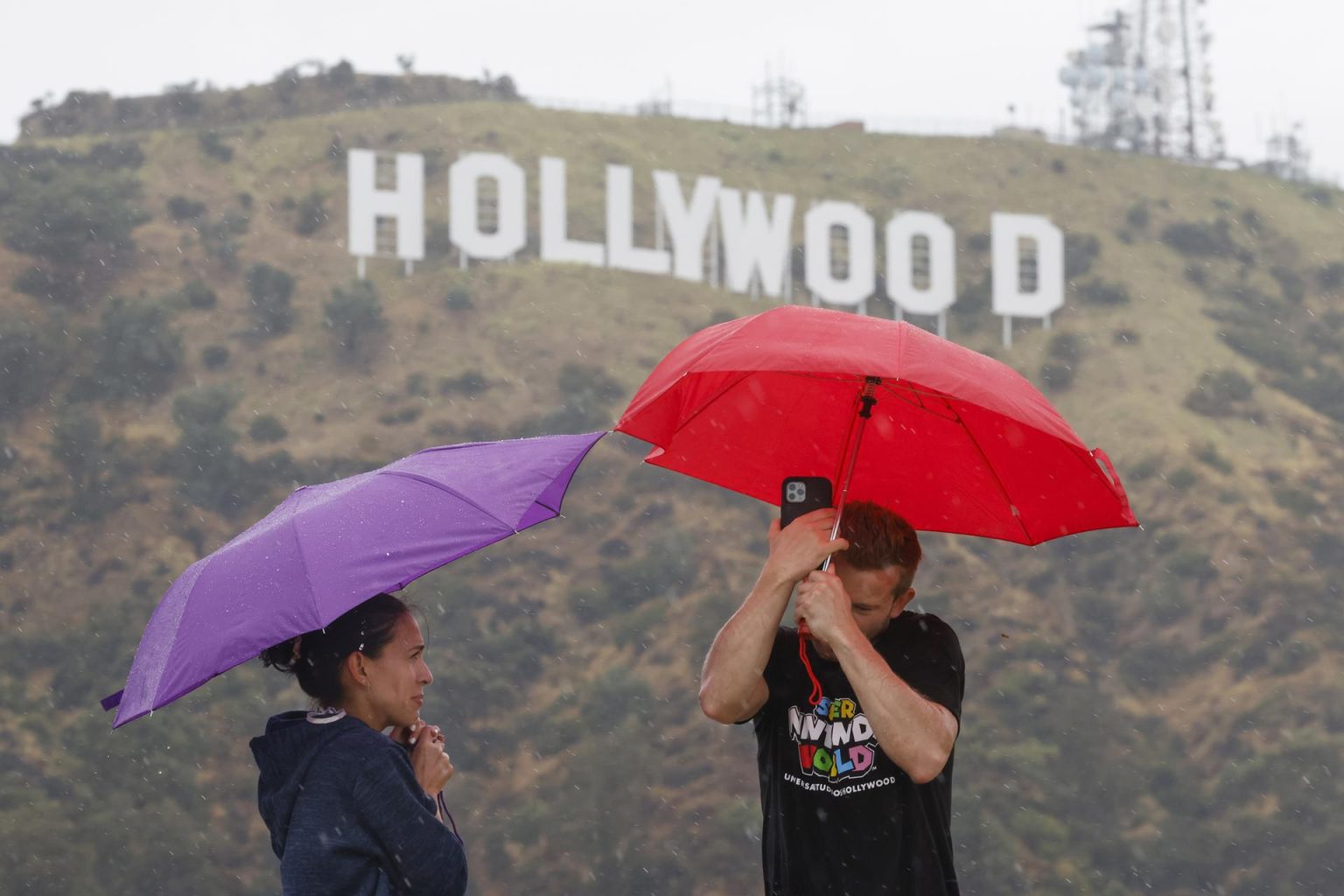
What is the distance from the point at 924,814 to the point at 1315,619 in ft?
126

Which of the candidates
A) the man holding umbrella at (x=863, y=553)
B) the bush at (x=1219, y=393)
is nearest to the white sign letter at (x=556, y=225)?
the bush at (x=1219, y=393)

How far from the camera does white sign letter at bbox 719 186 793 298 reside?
42594 mm

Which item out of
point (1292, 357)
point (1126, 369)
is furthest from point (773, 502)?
point (1292, 357)

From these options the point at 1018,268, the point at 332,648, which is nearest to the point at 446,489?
the point at 332,648

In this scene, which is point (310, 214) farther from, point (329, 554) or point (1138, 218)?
point (329, 554)

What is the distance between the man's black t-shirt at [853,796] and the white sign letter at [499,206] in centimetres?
3744

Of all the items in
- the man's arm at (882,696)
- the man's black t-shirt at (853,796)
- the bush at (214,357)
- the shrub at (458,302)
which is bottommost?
the bush at (214,357)

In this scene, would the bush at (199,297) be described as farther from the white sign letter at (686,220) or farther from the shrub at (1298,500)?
the shrub at (1298,500)

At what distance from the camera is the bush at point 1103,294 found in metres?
49.1

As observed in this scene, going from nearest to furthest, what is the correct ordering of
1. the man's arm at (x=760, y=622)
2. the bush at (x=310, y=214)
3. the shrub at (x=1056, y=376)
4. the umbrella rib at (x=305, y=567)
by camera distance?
the umbrella rib at (x=305, y=567) < the man's arm at (x=760, y=622) < the shrub at (x=1056, y=376) < the bush at (x=310, y=214)

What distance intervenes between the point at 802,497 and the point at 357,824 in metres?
1.19

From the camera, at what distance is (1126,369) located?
150ft

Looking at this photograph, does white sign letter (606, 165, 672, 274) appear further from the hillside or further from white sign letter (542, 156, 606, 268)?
the hillside

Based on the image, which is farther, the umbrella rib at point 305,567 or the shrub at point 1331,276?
the shrub at point 1331,276
